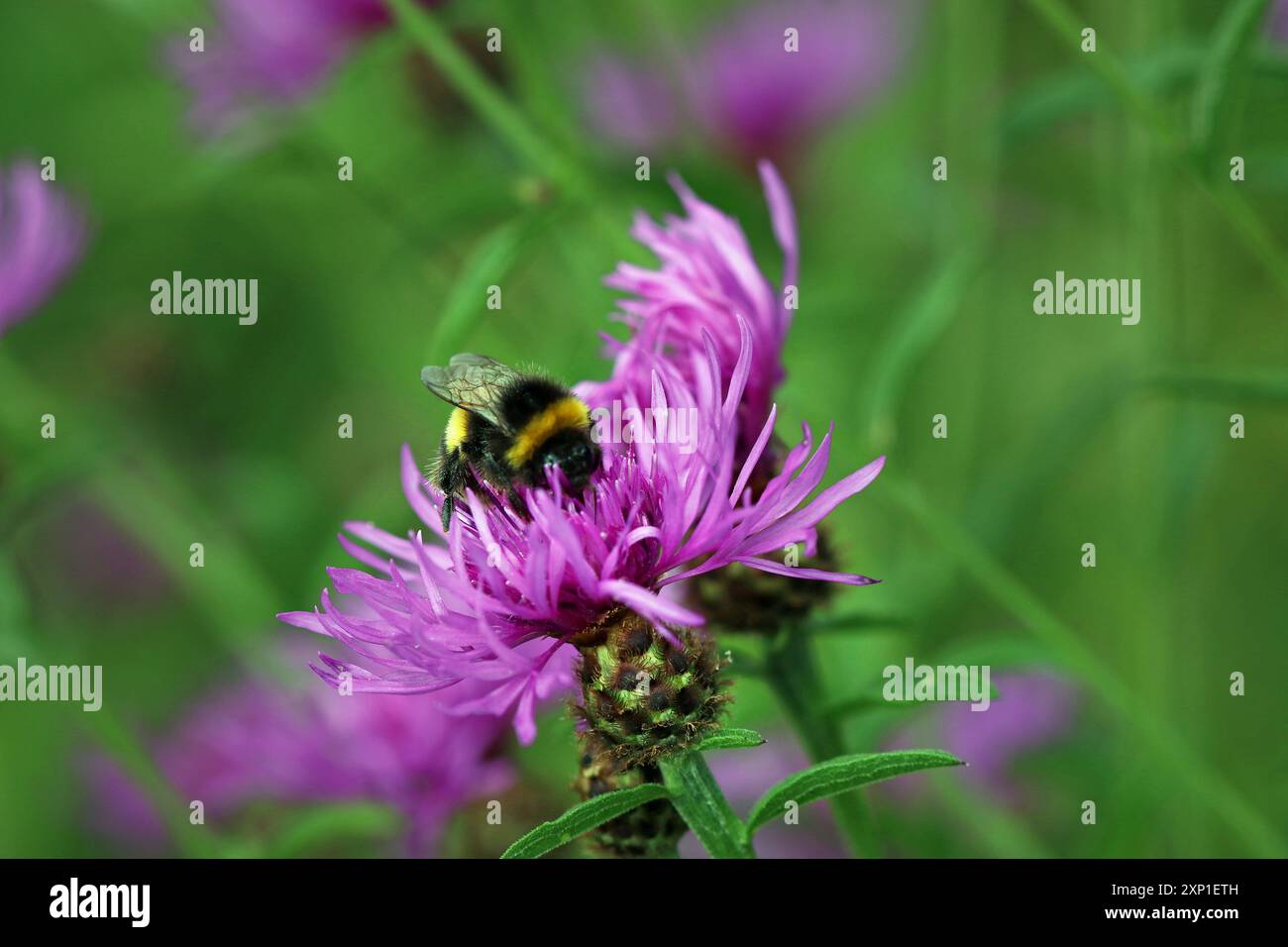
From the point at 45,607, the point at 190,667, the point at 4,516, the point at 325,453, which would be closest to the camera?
the point at 4,516

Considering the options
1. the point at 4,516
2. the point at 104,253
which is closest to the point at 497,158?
the point at 4,516

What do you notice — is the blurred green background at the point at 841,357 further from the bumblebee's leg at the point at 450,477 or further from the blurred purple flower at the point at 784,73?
the bumblebee's leg at the point at 450,477

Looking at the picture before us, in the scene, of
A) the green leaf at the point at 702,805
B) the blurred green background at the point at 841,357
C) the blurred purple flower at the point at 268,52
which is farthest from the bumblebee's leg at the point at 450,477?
the blurred purple flower at the point at 268,52

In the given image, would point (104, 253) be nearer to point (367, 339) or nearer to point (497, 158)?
point (367, 339)
